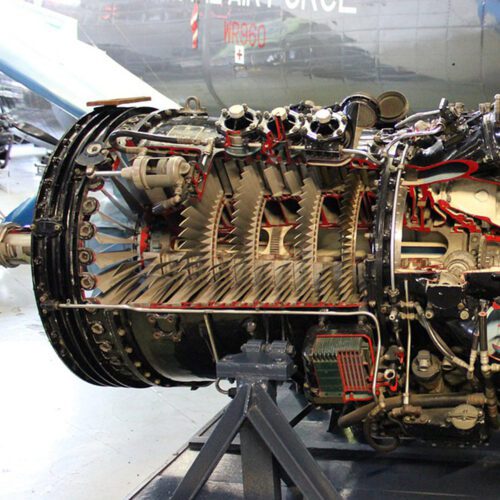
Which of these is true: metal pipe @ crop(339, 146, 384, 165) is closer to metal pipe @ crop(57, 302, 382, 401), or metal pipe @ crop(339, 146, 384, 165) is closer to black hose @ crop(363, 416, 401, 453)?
metal pipe @ crop(57, 302, 382, 401)

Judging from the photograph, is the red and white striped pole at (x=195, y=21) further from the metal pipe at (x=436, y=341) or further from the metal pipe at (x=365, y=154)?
the metal pipe at (x=436, y=341)

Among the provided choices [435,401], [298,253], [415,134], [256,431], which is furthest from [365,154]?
[256,431]

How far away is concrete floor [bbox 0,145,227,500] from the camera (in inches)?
166

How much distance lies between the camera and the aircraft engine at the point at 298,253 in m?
2.97

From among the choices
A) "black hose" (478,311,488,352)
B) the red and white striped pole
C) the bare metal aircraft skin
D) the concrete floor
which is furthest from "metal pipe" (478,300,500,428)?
the red and white striped pole

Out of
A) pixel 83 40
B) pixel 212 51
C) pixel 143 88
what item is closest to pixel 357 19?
pixel 212 51

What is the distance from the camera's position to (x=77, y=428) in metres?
4.93

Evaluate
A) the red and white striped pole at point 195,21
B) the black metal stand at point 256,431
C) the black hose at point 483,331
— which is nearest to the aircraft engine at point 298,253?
the black hose at point 483,331

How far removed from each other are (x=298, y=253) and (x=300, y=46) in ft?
15.7

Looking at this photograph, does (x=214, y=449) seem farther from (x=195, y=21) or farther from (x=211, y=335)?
(x=195, y=21)

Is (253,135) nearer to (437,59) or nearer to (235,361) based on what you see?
(235,361)

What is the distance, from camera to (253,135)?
3273mm

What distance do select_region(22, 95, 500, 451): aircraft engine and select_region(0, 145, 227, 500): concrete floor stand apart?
0.91 meters

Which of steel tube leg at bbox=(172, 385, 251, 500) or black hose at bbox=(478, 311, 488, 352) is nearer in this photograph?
black hose at bbox=(478, 311, 488, 352)
